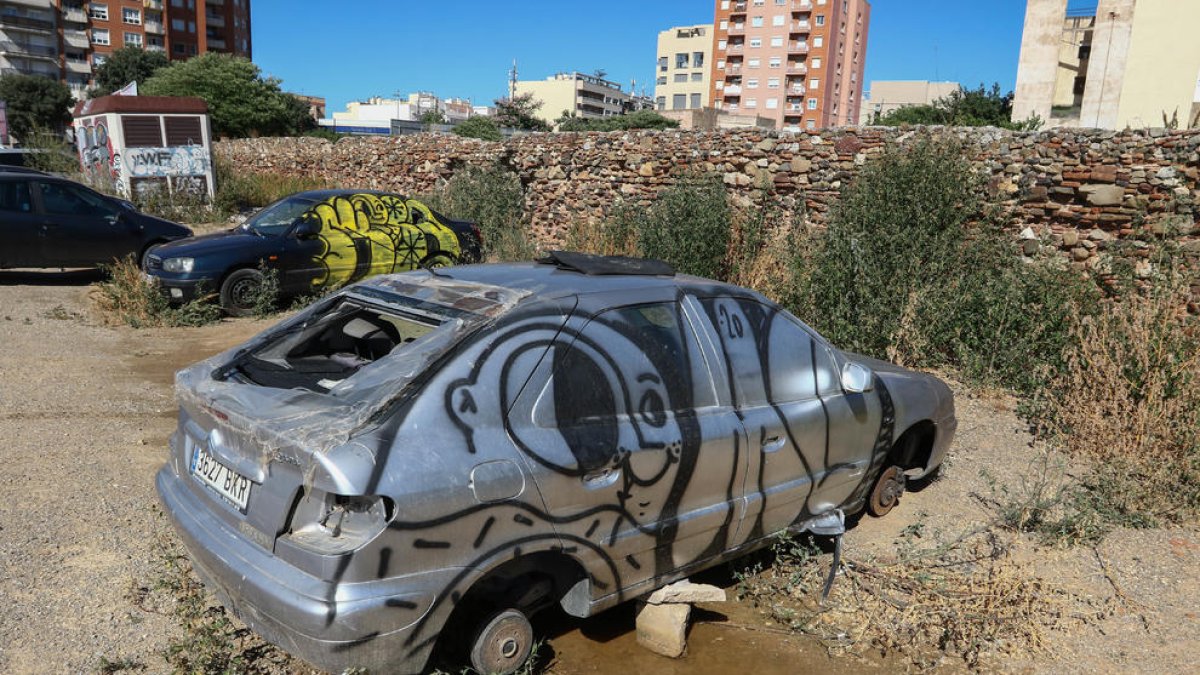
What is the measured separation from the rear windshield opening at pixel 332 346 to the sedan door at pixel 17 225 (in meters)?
10.2

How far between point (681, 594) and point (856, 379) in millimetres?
1523

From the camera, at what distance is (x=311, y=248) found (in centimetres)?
1021

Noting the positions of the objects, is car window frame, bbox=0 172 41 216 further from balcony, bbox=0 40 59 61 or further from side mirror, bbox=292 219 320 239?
balcony, bbox=0 40 59 61

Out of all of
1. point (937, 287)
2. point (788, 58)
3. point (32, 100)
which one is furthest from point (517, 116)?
point (937, 287)

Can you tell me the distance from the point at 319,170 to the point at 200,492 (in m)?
22.9

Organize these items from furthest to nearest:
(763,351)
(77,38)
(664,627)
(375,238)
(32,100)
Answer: (77,38) → (32,100) → (375,238) → (763,351) → (664,627)

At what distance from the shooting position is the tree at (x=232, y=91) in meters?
50.1

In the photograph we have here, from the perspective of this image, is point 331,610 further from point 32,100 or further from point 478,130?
point 32,100

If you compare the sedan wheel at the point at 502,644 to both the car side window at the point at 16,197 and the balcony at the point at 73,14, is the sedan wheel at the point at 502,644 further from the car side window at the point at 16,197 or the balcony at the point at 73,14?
Result: the balcony at the point at 73,14

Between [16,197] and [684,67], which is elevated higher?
[684,67]

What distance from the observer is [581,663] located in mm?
3385

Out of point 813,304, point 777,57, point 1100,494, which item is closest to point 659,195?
point 813,304

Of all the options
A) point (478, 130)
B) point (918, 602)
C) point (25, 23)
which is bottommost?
point (918, 602)

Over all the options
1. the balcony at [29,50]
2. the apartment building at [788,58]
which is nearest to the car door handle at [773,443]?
the apartment building at [788,58]
